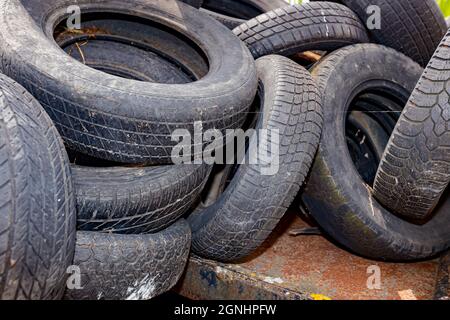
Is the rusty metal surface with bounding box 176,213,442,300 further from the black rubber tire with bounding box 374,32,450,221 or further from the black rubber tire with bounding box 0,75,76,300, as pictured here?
the black rubber tire with bounding box 0,75,76,300

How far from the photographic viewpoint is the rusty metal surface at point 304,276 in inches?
99.0

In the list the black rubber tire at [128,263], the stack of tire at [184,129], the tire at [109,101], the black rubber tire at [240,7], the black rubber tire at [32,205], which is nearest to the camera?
the black rubber tire at [32,205]

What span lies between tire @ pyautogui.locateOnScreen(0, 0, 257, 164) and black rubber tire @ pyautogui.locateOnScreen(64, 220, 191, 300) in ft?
1.12

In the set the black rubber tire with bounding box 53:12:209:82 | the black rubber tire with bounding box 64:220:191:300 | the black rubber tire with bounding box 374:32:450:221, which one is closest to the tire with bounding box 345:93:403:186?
the black rubber tire with bounding box 374:32:450:221

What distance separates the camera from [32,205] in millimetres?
1776

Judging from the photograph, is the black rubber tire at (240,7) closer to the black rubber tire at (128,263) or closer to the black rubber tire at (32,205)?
the black rubber tire at (128,263)

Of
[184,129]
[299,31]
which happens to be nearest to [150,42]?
[299,31]

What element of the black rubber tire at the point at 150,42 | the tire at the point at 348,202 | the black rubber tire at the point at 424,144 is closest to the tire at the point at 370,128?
the tire at the point at 348,202

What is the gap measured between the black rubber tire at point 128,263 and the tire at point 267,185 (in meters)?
0.15

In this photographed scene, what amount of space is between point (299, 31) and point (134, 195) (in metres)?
1.34

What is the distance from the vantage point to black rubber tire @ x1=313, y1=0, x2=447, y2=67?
3338mm

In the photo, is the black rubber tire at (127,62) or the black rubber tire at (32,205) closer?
the black rubber tire at (32,205)

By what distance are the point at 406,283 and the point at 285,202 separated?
666mm

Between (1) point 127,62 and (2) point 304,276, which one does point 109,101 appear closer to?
(1) point 127,62
